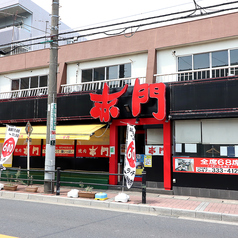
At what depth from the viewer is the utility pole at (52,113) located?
36.6 feet

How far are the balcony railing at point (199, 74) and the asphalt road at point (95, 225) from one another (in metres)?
6.73

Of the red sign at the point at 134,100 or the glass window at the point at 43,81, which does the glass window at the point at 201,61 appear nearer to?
the red sign at the point at 134,100

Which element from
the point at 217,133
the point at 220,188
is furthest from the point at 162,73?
the point at 220,188

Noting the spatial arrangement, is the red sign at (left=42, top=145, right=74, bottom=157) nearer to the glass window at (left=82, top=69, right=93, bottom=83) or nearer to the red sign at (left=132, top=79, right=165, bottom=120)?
the glass window at (left=82, top=69, right=93, bottom=83)

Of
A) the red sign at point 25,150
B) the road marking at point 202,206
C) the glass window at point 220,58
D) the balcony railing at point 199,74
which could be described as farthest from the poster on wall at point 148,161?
the red sign at point 25,150

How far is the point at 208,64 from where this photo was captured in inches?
485

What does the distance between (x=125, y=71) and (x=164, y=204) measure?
7367 mm

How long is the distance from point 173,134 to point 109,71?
515 cm

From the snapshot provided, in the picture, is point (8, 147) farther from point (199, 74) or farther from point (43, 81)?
point (199, 74)

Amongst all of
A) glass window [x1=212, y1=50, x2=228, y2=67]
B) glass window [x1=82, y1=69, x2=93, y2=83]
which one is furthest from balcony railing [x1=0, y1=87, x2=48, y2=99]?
glass window [x1=212, y1=50, x2=228, y2=67]

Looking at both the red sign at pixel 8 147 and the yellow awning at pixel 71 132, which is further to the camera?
the yellow awning at pixel 71 132

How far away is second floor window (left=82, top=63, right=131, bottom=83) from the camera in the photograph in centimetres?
1421

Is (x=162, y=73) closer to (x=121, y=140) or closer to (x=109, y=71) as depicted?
(x=109, y=71)

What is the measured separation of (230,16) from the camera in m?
11.7
